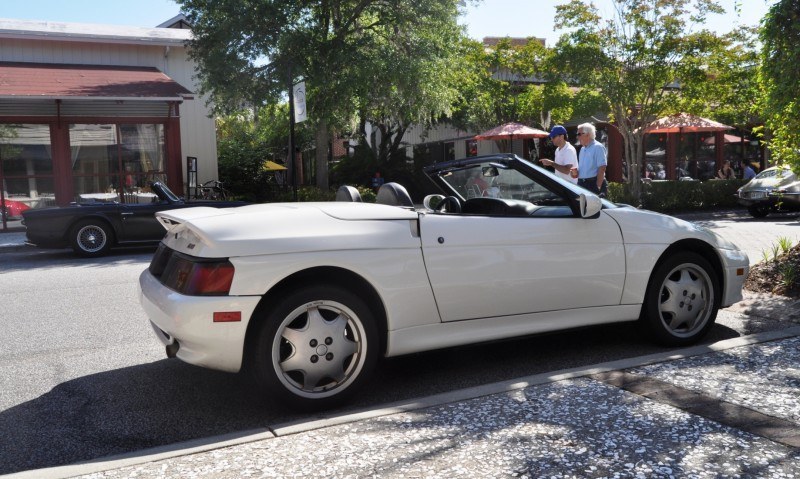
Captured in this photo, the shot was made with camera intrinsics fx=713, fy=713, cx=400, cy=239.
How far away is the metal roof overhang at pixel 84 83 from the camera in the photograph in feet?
53.0

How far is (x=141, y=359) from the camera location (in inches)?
200

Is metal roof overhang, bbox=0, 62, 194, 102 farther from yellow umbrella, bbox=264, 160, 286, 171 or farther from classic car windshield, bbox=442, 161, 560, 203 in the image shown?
classic car windshield, bbox=442, 161, 560, 203

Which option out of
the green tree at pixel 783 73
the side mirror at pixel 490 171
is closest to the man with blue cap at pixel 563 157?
the green tree at pixel 783 73

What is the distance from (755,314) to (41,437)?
5.43m

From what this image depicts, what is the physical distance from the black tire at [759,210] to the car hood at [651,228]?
15803mm

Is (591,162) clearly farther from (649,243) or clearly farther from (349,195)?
(349,195)

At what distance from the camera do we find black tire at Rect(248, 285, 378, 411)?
376 centimetres

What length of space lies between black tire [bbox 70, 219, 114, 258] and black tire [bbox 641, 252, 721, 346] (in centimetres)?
974

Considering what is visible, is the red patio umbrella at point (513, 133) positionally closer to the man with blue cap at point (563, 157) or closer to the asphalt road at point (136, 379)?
the man with blue cap at point (563, 157)

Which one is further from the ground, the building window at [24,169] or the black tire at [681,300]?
the building window at [24,169]

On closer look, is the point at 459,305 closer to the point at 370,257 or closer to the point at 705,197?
the point at 370,257

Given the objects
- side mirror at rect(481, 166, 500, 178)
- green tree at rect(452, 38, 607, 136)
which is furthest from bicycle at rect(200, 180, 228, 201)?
side mirror at rect(481, 166, 500, 178)

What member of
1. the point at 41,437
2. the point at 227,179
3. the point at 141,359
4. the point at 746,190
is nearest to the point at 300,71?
the point at 227,179

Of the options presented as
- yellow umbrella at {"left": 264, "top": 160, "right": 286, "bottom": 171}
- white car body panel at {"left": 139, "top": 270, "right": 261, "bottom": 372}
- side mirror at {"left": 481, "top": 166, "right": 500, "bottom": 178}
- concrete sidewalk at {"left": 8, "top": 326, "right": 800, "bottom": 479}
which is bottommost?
concrete sidewalk at {"left": 8, "top": 326, "right": 800, "bottom": 479}
